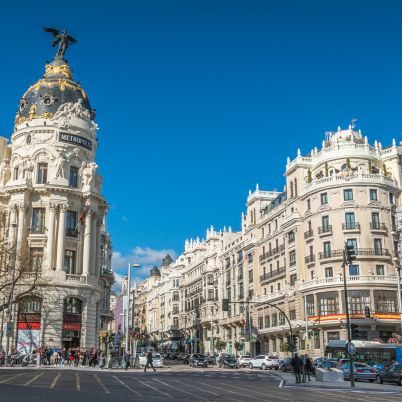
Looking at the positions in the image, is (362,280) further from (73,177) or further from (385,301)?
(73,177)

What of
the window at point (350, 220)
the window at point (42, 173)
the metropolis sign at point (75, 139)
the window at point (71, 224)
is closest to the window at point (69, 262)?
the window at point (71, 224)

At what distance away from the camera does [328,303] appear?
205ft

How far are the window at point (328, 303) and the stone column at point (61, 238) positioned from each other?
27823 mm

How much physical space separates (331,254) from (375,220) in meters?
6.27

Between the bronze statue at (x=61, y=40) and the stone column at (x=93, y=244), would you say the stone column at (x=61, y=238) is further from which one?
the bronze statue at (x=61, y=40)

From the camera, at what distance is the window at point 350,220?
210 ft

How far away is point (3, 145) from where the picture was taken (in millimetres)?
67812

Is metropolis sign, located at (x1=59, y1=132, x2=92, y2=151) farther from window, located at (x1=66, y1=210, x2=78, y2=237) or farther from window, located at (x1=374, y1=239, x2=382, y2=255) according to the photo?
window, located at (x1=374, y1=239, x2=382, y2=255)

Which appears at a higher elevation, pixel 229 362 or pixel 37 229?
pixel 37 229

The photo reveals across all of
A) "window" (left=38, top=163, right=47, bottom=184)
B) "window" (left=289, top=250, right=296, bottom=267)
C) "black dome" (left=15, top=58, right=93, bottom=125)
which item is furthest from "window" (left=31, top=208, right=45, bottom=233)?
"window" (left=289, top=250, right=296, bottom=267)

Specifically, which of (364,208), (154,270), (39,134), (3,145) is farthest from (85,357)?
(154,270)

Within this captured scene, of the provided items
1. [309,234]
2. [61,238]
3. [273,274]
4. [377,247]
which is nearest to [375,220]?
[377,247]

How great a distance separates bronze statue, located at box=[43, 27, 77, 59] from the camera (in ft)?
227

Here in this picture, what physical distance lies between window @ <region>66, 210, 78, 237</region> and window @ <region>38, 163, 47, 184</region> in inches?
169
